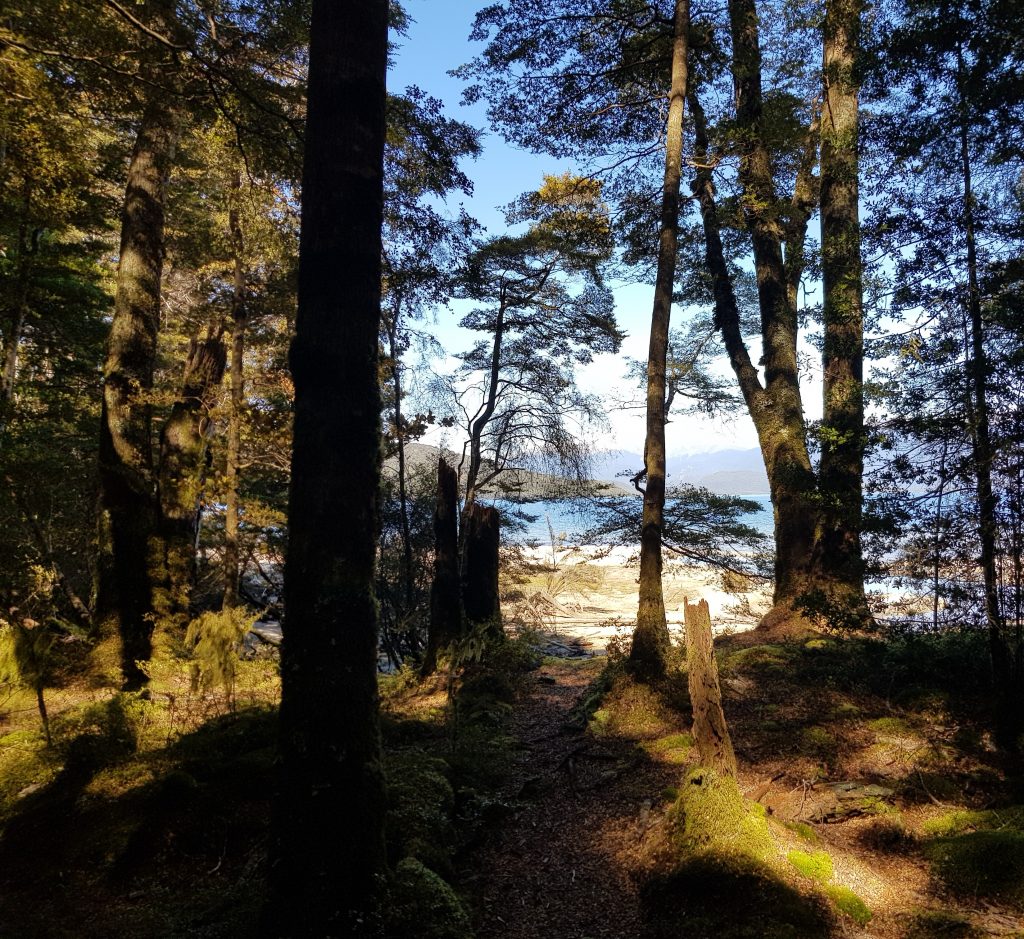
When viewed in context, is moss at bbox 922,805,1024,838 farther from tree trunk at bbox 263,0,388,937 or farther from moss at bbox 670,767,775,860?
tree trunk at bbox 263,0,388,937

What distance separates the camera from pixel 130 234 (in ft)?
27.7

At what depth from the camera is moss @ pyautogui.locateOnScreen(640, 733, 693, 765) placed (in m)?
6.38

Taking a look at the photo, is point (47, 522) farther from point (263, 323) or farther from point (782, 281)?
point (782, 281)

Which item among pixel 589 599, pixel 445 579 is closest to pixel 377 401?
pixel 445 579

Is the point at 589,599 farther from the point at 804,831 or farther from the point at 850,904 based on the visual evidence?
the point at 850,904

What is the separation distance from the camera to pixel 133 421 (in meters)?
8.41

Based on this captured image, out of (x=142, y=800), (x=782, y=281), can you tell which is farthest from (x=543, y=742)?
(x=782, y=281)

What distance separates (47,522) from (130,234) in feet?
18.4

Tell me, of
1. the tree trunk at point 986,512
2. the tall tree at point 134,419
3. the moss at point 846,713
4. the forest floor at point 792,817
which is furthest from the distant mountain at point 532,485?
the tree trunk at point 986,512

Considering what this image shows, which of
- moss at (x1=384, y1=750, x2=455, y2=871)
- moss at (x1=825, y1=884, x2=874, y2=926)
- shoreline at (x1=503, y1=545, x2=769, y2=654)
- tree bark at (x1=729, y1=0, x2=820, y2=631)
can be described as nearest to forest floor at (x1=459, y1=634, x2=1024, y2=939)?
moss at (x1=825, y1=884, x2=874, y2=926)

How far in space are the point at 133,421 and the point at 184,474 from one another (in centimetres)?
105

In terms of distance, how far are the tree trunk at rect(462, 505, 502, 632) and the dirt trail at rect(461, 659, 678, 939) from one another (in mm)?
5021

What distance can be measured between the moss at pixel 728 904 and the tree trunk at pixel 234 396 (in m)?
7.87

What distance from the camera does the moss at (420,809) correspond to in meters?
4.23
